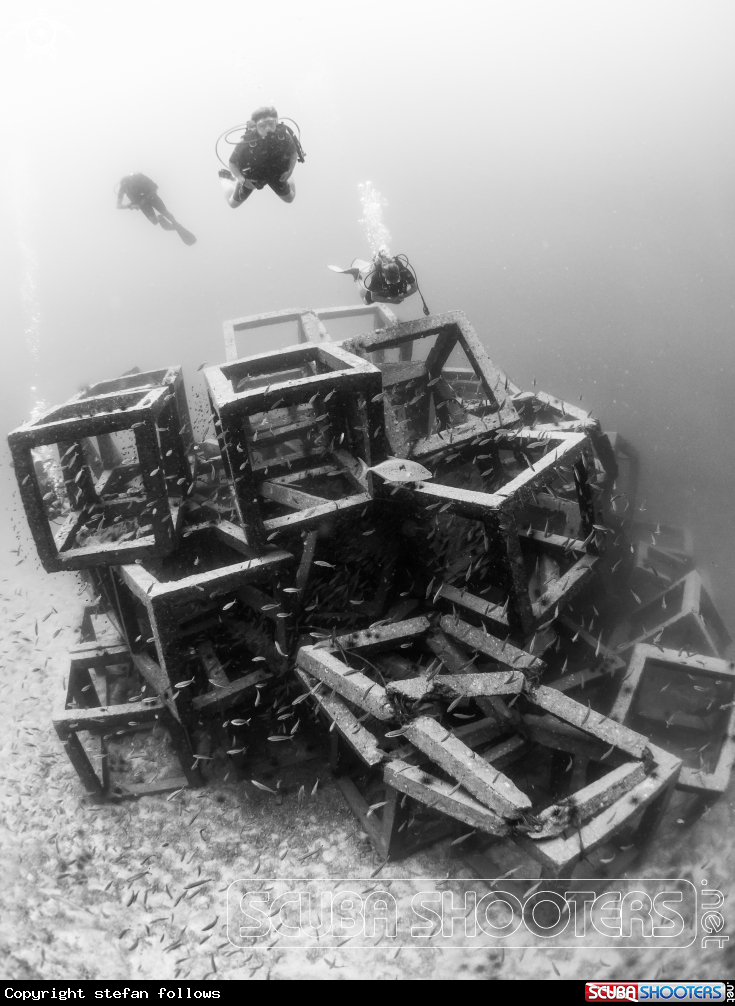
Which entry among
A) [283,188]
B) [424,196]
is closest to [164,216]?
[283,188]

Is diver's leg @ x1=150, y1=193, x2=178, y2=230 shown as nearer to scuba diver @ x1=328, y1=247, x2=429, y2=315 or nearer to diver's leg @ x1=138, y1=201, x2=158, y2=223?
diver's leg @ x1=138, y1=201, x2=158, y2=223

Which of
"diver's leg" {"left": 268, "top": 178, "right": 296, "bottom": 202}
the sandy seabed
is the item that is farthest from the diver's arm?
the sandy seabed

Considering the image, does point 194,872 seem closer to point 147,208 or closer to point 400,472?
point 400,472

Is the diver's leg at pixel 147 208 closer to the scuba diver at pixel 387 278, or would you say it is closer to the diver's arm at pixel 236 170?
the diver's arm at pixel 236 170

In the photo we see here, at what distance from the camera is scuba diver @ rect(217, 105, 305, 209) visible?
4.86 metres

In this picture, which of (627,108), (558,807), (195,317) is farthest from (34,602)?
(627,108)

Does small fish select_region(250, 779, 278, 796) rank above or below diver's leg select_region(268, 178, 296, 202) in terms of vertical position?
below

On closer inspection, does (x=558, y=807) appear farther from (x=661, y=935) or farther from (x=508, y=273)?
(x=508, y=273)

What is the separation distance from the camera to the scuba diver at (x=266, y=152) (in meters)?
4.86

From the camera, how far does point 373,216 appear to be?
57.8 feet

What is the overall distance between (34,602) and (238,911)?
17.0ft

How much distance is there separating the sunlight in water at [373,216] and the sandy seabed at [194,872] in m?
16.1

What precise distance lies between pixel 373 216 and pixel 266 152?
14127mm

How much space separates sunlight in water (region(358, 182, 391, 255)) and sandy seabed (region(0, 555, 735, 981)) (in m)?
16.1
